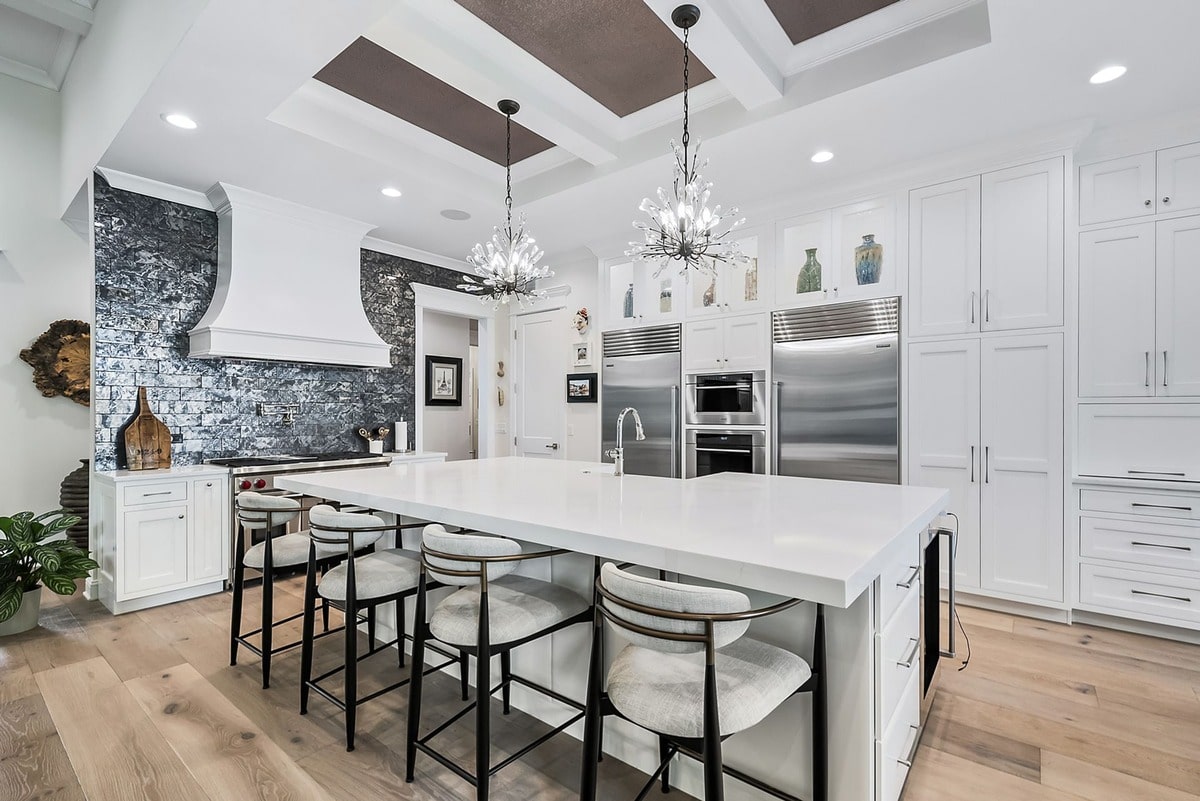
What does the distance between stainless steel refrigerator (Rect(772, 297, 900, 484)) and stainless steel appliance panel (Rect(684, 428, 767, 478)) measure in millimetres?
129

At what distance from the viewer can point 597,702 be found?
140 centimetres

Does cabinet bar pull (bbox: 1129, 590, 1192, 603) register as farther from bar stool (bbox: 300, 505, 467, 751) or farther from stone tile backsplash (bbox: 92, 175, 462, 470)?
stone tile backsplash (bbox: 92, 175, 462, 470)

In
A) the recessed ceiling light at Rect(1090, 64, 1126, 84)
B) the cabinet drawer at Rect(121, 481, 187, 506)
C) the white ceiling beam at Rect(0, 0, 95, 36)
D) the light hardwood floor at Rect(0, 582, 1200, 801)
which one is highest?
the white ceiling beam at Rect(0, 0, 95, 36)

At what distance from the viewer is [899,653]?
64.6 inches

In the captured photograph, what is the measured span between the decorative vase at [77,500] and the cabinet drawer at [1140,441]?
254 inches

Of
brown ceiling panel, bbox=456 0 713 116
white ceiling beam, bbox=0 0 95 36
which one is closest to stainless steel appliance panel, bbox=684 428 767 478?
brown ceiling panel, bbox=456 0 713 116

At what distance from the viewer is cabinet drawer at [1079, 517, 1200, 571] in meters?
2.88

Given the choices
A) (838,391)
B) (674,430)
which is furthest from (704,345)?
(838,391)

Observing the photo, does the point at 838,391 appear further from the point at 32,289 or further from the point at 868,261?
the point at 32,289

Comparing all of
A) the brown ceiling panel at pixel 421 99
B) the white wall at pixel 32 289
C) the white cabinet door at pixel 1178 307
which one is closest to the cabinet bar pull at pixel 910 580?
the white cabinet door at pixel 1178 307

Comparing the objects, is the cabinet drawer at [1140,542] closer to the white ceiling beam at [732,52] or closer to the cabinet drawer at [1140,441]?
the cabinet drawer at [1140,441]

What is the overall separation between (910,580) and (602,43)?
2.64 meters

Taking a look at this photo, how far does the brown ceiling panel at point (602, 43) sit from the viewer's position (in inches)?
97.0

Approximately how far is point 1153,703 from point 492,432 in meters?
5.23
